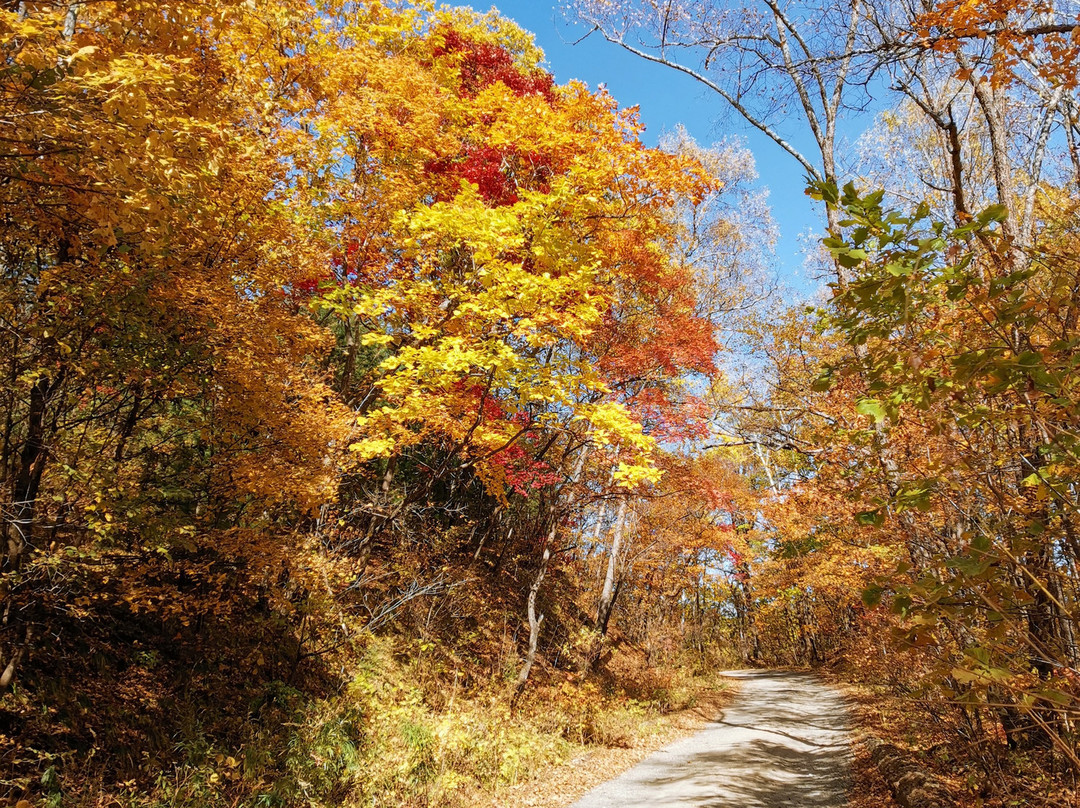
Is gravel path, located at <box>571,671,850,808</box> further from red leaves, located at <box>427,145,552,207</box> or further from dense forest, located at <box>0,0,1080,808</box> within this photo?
red leaves, located at <box>427,145,552,207</box>

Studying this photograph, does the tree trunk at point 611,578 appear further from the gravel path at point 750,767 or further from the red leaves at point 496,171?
the red leaves at point 496,171

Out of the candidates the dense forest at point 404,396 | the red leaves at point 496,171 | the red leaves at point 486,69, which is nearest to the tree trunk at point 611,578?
the dense forest at point 404,396

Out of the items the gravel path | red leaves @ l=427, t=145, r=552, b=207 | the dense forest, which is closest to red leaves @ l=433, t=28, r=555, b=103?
the dense forest

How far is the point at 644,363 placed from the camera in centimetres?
1114

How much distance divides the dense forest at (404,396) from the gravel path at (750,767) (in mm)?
1017

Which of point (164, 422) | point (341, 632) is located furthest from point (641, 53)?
point (341, 632)

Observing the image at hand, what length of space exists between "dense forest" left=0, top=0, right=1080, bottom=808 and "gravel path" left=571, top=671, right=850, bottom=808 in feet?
3.34

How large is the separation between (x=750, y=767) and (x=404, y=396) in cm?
715

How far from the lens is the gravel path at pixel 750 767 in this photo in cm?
640

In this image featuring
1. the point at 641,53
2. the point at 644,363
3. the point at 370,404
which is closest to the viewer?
the point at 641,53

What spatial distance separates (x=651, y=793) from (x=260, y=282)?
7.58 meters

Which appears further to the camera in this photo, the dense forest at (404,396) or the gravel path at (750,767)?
the gravel path at (750,767)

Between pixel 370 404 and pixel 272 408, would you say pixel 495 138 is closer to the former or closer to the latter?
pixel 370 404

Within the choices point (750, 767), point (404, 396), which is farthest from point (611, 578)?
point (404, 396)
